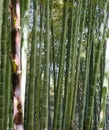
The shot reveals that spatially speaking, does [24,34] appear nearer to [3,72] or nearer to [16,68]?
[3,72]

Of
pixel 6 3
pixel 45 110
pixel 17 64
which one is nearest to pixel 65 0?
pixel 6 3

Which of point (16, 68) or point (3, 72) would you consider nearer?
point (16, 68)

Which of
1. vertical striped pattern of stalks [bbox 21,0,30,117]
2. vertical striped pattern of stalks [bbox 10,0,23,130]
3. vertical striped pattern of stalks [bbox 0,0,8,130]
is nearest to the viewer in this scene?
vertical striped pattern of stalks [bbox 10,0,23,130]

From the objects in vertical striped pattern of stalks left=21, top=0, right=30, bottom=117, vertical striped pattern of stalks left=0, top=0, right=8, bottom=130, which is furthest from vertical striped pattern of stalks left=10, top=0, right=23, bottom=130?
vertical striped pattern of stalks left=0, top=0, right=8, bottom=130

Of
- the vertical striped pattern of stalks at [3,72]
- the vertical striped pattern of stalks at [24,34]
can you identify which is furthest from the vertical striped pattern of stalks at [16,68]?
the vertical striped pattern of stalks at [3,72]

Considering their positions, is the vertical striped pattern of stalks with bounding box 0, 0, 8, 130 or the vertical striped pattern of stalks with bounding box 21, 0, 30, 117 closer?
the vertical striped pattern of stalks with bounding box 21, 0, 30, 117

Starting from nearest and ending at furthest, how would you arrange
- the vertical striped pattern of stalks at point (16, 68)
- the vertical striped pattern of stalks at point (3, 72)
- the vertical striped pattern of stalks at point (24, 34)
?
the vertical striped pattern of stalks at point (16, 68) → the vertical striped pattern of stalks at point (24, 34) → the vertical striped pattern of stalks at point (3, 72)

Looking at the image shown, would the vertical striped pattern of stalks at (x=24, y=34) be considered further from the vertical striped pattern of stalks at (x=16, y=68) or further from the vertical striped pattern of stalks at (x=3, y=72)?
the vertical striped pattern of stalks at (x=16, y=68)

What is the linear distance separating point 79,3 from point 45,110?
4.63ft

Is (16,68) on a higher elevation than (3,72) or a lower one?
higher

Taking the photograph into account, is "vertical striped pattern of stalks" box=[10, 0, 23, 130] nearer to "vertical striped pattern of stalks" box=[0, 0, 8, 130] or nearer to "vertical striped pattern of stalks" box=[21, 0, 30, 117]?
"vertical striped pattern of stalks" box=[21, 0, 30, 117]

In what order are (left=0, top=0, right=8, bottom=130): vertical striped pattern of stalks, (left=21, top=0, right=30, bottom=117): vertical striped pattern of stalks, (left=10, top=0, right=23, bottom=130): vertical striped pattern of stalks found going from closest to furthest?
(left=10, top=0, right=23, bottom=130): vertical striped pattern of stalks, (left=21, top=0, right=30, bottom=117): vertical striped pattern of stalks, (left=0, top=0, right=8, bottom=130): vertical striped pattern of stalks

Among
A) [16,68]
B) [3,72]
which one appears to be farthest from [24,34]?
[16,68]

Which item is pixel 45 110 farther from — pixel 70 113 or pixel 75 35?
pixel 75 35
